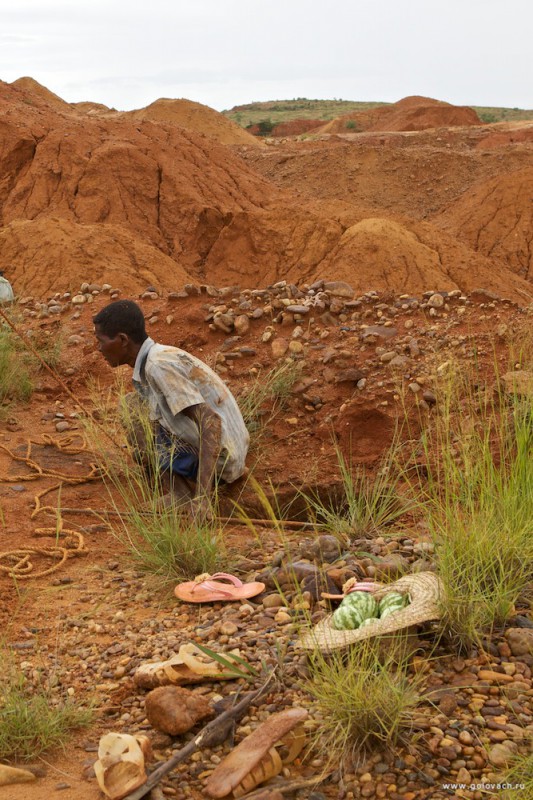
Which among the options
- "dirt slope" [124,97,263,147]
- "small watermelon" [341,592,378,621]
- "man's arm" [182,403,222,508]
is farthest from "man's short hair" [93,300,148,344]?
"dirt slope" [124,97,263,147]

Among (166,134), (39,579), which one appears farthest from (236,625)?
(166,134)

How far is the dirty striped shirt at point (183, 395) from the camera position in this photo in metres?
3.85

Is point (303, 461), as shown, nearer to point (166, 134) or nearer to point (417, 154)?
point (166, 134)

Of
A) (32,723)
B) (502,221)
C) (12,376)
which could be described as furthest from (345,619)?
(502,221)

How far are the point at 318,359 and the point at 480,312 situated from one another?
3.52ft

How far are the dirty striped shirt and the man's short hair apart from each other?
0.10 metres

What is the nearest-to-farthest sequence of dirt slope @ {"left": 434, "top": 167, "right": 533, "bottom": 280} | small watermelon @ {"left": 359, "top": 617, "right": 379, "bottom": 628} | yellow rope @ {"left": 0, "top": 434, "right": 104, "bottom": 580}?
small watermelon @ {"left": 359, "top": 617, "right": 379, "bottom": 628} < yellow rope @ {"left": 0, "top": 434, "right": 104, "bottom": 580} < dirt slope @ {"left": 434, "top": 167, "right": 533, "bottom": 280}

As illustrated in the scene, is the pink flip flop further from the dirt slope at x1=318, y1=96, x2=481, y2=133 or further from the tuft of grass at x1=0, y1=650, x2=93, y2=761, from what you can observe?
the dirt slope at x1=318, y1=96, x2=481, y2=133

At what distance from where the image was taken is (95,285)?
7.86 meters

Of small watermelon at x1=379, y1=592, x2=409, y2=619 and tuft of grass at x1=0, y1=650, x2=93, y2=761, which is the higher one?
small watermelon at x1=379, y1=592, x2=409, y2=619

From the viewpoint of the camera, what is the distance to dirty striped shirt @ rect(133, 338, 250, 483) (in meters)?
3.85

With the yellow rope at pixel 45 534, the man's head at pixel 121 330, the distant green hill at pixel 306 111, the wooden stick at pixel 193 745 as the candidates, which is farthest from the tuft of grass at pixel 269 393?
the distant green hill at pixel 306 111

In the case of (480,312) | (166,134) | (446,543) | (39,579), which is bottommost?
(39,579)

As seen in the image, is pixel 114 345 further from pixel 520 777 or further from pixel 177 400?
pixel 520 777
